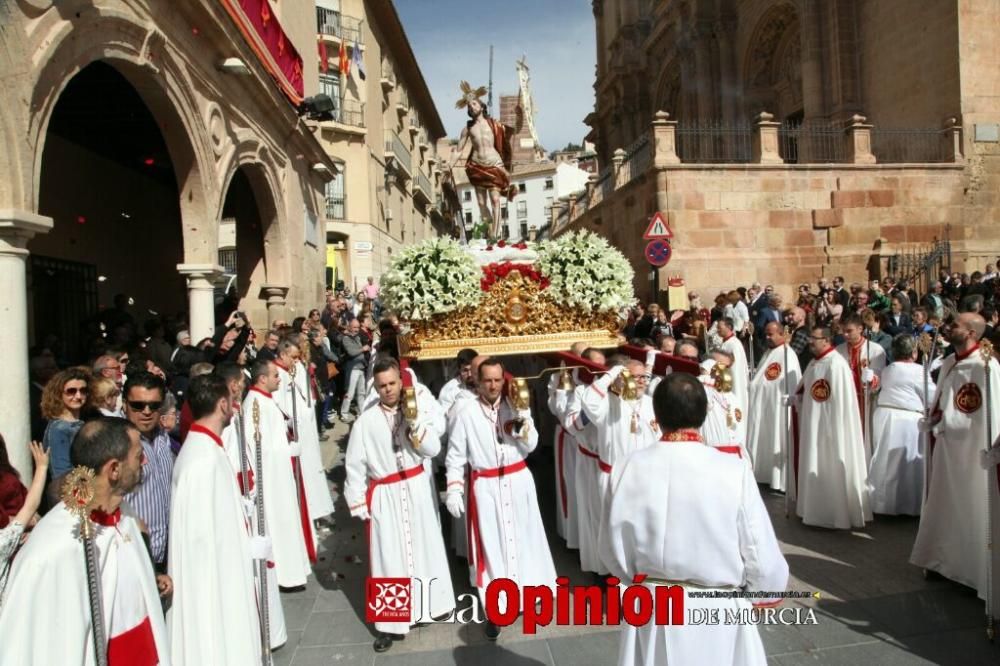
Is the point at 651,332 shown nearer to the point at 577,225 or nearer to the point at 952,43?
the point at 952,43

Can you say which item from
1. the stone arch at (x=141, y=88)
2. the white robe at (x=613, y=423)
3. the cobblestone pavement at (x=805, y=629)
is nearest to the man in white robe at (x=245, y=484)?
the cobblestone pavement at (x=805, y=629)

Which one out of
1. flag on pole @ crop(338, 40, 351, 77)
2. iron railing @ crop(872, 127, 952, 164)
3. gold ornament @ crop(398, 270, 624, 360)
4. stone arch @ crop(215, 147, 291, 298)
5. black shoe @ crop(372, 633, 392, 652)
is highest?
flag on pole @ crop(338, 40, 351, 77)

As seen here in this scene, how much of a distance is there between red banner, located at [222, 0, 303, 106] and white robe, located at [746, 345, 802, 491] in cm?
809

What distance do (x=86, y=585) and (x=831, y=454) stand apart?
6439mm

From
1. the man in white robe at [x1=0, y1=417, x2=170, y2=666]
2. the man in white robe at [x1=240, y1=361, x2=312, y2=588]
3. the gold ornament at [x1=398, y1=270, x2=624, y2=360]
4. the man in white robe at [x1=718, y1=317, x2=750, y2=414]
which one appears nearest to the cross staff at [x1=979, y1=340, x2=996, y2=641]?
the gold ornament at [x1=398, y1=270, x2=624, y2=360]

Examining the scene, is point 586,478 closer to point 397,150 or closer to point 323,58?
point 323,58

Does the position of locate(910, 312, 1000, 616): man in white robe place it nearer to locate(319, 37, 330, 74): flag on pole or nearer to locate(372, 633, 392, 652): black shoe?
locate(372, 633, 392, 652): black shoe

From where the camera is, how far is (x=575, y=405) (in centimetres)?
555

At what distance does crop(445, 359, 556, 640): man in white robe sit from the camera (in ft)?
16.6

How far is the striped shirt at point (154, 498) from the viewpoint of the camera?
415 cm

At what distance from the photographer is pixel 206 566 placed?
356cm

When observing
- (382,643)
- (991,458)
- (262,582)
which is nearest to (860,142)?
(991,458)

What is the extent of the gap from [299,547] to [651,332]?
8006mm

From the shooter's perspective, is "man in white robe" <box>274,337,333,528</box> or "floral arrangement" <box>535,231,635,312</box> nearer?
"floral arrangement" <box>535,231,635,312</box>
